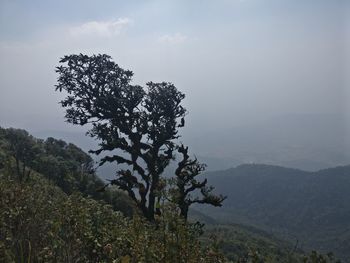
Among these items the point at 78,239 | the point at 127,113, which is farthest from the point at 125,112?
the point at 78,239

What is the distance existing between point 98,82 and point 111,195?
16901 mm

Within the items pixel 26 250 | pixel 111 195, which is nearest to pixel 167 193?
pixel 26 250

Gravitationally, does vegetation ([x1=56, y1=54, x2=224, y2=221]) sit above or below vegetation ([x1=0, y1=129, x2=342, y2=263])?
above

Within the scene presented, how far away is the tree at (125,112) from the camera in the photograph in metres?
22.4

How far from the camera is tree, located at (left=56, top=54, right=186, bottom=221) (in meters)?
22.4

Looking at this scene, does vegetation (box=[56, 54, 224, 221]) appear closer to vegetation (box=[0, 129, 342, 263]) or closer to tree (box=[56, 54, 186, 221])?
tree (box=[56, 54, 186, 221])

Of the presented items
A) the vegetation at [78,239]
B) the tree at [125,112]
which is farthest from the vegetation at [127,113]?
the vegetation at [78,239]

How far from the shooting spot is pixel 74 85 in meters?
23.3

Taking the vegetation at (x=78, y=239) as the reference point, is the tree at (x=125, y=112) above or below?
above

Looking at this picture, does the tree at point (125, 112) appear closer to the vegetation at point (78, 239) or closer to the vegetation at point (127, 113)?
the vegetation at point (127, 113)

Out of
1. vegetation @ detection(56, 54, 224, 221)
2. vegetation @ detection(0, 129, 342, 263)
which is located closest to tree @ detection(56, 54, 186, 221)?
vegetation @ detection(56, 54, 224, 221)

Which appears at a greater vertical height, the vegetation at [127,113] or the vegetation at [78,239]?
the vegetation at [127,113]

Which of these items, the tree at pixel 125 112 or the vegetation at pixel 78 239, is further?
the tree at pixel 125 112

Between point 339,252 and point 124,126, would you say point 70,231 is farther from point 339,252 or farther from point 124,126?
point 339,252
